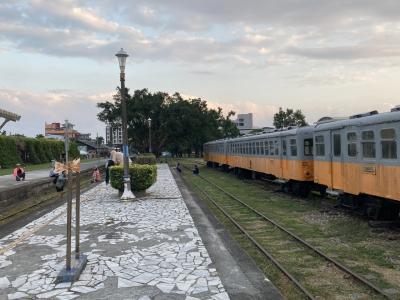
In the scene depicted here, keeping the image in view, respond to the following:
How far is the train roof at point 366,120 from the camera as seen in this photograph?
418 inches

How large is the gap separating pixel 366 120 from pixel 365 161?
99 centimetres

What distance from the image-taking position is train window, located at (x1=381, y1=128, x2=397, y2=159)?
10.6 metres

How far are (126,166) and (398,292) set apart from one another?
1281cm

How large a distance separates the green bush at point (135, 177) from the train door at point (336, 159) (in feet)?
25.7

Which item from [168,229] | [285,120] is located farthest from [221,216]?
[285,120]

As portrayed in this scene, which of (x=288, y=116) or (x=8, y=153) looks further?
(x=288, y=116)

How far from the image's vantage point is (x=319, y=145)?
16031mm

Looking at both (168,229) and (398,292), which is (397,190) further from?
(168,229)

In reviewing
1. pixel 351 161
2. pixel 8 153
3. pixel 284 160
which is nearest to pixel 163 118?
pixel 8 153

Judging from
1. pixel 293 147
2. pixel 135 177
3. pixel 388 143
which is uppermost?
pixel 293 147

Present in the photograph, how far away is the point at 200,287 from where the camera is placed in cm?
687

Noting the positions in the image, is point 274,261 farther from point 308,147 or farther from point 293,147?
point 293,147

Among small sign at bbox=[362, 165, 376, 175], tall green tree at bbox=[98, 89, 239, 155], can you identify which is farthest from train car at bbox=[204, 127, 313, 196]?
tall green tree at bbox=[98, 89, 239, 155]

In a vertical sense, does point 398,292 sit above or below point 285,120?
below
